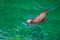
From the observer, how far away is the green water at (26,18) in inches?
71.3

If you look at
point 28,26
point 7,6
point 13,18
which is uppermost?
point 7,6

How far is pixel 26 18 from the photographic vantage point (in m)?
2.01

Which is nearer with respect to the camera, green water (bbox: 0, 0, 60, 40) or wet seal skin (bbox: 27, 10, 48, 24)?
green water (bbox: 0, 0, 60, 40)

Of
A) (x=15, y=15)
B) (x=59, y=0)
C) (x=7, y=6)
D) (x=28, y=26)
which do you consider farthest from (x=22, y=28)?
(x=59, y=0)

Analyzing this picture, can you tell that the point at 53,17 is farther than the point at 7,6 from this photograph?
No

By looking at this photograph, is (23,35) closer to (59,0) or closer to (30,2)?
(30,2)

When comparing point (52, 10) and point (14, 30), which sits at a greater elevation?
point (52, 10)

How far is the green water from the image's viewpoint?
71.3 inches

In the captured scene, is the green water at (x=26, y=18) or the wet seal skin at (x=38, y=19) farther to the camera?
the wet seal skin at (x=38, y=19)

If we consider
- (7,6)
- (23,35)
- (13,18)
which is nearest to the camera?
(23,35)

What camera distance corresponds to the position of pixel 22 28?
1.89 meters

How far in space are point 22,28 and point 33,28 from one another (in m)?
0.09

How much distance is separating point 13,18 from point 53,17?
35cm

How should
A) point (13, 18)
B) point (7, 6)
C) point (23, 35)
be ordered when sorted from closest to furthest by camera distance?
point (23, 35) < point (13, 18) < point (7, 6)
